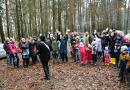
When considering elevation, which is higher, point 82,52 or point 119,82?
point 82,52

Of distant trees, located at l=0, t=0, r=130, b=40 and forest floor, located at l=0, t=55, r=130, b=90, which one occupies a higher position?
Result: distant trees, located at l=0, t=0, r=130, b=40

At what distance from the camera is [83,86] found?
13.0ft

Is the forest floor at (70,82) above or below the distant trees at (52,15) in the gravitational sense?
below

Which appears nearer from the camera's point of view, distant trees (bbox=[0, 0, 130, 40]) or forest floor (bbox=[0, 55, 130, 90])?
forest floor (bbox=[0, 55, 130, 90])

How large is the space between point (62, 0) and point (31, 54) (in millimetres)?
11441

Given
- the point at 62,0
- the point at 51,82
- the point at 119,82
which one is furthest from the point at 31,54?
the point at 62,0

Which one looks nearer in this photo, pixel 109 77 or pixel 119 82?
pixel 119 82

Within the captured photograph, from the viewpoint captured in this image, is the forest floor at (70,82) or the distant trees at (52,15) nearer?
the forest floor at (70,82)

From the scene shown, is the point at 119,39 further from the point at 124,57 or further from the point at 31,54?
the point at 31,54

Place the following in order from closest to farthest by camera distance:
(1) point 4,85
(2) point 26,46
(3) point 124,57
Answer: (3) point 124,57 < (1) point 4,85 < (2) point 26,46

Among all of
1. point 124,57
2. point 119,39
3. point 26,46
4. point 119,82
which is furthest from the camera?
point 26,46

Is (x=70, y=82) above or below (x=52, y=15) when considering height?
below

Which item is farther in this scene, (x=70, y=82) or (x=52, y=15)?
(x=52, y=15)

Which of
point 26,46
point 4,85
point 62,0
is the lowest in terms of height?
point 4,85
